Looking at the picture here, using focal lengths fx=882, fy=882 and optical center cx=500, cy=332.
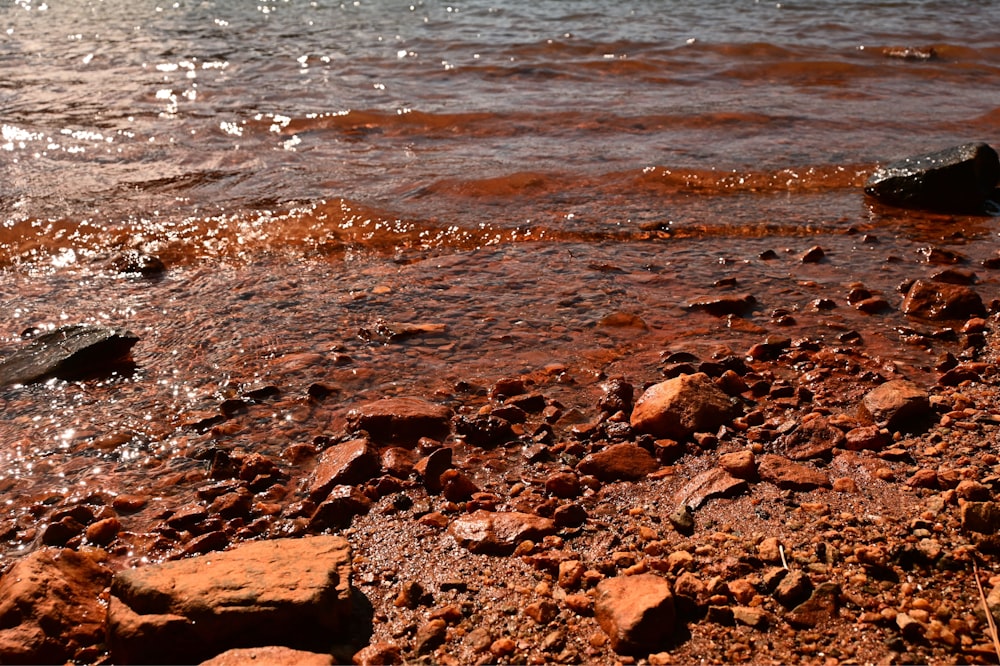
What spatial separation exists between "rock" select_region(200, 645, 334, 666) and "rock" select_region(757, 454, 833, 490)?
154cm

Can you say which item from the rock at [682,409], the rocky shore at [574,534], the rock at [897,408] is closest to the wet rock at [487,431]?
the rocky shore at [574,534]

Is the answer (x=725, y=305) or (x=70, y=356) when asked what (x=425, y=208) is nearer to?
(x=725, y=305)

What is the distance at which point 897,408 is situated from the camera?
3.19 meters

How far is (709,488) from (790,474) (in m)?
0.28

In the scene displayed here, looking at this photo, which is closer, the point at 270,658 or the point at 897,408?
the point at 270,658

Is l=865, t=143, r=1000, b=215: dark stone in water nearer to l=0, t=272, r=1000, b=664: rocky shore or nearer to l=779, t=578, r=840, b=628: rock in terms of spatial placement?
l=0, t=272, r=1000, b=664: rocky shore

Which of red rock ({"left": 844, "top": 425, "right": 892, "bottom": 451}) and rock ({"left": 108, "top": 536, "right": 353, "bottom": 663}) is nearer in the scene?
rock ({"left": 108, "top": 536, "right": 353, "bottom": 663})

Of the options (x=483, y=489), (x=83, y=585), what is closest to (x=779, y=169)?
(x=483, y=489)

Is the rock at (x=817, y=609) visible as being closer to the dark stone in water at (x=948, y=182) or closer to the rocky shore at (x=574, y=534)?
the rocky shore at (x=574, y=534)

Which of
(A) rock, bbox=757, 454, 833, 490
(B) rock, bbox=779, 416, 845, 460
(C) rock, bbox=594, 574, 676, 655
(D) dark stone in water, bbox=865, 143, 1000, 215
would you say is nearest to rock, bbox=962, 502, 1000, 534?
(A) rock, bbox=757, 454, 833, 490

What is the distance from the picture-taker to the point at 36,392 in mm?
3699

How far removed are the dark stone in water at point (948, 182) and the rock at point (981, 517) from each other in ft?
12.7

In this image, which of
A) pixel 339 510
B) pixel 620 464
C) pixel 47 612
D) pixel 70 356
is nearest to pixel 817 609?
pixel 620 464

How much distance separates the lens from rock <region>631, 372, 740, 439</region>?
3.23 m
